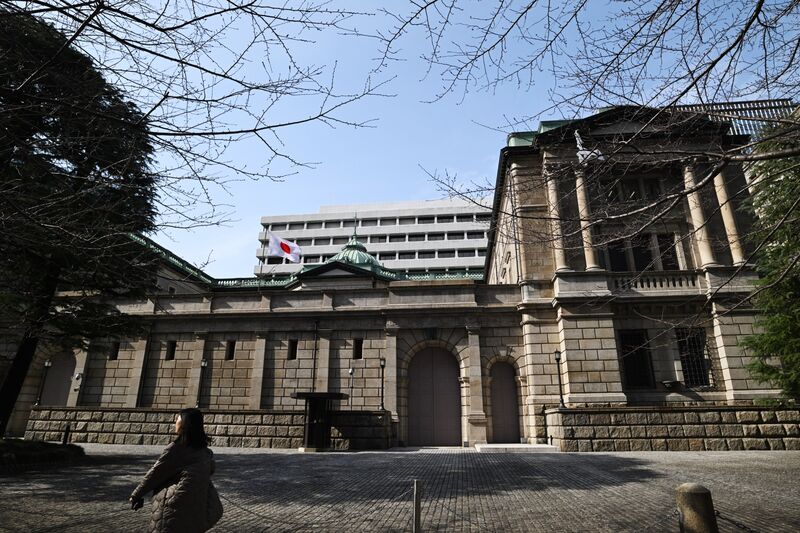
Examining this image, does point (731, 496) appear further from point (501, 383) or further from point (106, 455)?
point (106, 455)

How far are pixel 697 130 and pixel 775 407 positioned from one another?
48.2 ft

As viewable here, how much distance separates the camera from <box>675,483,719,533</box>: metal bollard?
475cm

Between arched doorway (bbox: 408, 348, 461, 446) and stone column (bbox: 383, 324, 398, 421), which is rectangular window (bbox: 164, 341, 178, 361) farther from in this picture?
arched doorway (bbox: 408, 348, 461, 446)

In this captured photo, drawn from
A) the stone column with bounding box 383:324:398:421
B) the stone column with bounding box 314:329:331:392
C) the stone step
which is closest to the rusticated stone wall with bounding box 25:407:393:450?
the stone column with bounding box 383:324:398:421

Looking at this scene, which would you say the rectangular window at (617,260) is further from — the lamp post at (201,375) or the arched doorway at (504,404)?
the lamp post at (201,375)

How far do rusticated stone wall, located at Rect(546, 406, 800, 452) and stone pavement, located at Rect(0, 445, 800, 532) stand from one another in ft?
5.34

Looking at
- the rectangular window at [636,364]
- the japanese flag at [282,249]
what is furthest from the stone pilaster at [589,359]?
the japanese flag at [282,249]

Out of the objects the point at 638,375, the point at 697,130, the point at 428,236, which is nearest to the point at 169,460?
the point at 697,130

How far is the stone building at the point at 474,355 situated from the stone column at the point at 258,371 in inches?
2.7

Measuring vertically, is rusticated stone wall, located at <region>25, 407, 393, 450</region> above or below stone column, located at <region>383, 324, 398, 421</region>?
below

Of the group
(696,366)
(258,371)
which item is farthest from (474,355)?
(258,371)

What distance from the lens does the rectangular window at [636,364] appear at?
20453mm

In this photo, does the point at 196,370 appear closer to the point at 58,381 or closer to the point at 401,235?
the point at 58,381

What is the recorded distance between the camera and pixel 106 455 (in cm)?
1460
